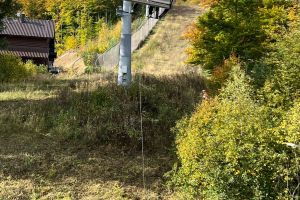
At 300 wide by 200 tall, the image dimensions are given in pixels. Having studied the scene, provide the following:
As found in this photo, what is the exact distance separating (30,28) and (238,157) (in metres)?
33.4

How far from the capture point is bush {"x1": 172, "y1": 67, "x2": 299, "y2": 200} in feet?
24.8

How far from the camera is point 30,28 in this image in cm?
3738

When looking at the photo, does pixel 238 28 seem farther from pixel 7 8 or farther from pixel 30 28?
pixel 30 28

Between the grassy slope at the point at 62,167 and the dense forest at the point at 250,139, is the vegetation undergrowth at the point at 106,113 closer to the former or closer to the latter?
the grassy slope at the point at 62,167

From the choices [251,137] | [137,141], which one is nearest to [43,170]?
[137,141]

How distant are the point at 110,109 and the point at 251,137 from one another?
543 centimetres

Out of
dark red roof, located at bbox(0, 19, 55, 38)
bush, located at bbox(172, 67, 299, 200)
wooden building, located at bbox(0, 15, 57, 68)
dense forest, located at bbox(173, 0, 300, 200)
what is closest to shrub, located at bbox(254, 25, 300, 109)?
dense forest, located at bbox(173, 0, 300, 200)

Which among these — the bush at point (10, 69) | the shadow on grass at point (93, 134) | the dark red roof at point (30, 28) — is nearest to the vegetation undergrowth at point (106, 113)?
the shadow on grass at point (93, 134)

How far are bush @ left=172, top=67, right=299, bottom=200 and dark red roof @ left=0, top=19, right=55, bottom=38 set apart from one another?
3129 cm

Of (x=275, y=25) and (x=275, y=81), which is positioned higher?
(x=275, y=25)

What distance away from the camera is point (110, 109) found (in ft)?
39.7

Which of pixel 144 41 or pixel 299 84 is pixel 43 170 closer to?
pixel 299 84

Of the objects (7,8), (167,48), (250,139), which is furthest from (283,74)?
(167,48)

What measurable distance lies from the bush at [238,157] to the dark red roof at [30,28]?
31293mm
